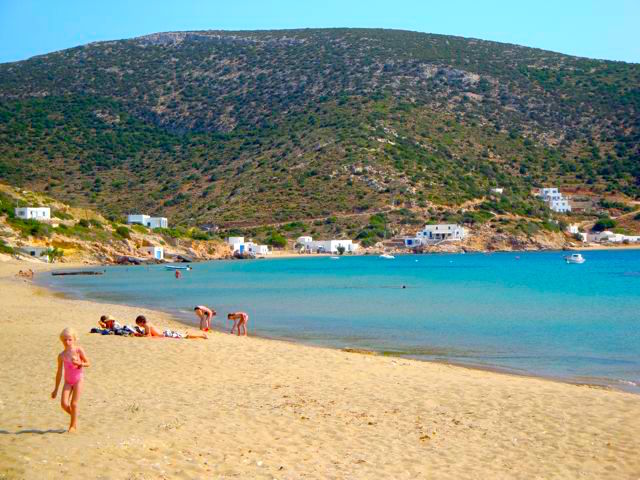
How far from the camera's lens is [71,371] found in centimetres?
857

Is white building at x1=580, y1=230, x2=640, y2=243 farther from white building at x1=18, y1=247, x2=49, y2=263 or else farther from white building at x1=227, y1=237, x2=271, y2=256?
white building at x1=18, y1=247, x2=49, y2=263

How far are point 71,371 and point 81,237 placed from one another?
7127 centimetres

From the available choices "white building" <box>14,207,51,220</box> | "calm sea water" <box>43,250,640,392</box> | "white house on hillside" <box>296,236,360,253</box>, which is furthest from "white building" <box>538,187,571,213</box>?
"white building" <box>14,207,51,220</box>

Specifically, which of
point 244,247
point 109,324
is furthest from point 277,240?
point 109,324

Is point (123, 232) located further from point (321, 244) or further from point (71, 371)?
point (71, 371)

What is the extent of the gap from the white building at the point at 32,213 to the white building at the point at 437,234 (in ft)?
161

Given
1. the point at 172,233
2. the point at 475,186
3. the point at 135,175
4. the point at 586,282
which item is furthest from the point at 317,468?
the point at 135,175

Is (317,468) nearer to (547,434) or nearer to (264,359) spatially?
(547,434)

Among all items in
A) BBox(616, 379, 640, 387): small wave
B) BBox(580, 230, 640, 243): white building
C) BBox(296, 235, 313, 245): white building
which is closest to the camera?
BBox(616, 379, 640, 387): small wave

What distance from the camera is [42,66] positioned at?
142m

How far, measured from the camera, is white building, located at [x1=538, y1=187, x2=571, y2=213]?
352ft

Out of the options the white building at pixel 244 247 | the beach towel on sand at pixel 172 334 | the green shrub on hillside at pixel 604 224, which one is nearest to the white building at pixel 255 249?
the white building at pixel 244 247

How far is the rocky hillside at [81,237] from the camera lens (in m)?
69.4

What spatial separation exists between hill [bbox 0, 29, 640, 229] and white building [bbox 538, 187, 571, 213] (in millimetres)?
2377
